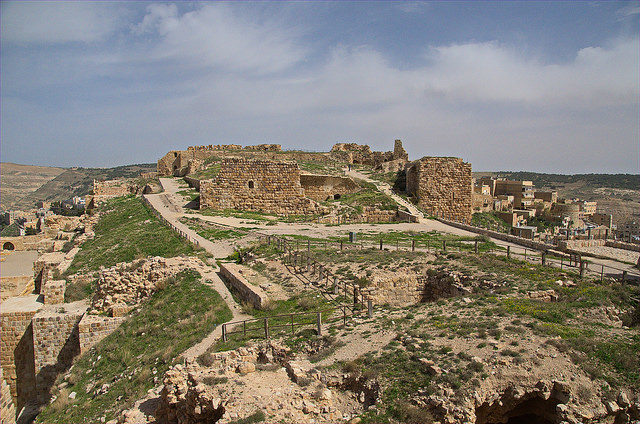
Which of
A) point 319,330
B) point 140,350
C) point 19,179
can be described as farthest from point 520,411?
point 19,179

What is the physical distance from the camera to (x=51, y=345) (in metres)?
12.5

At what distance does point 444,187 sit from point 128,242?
2058 cm

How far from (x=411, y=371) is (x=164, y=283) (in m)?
9.05

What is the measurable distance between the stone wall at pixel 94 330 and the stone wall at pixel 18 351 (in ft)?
10.8

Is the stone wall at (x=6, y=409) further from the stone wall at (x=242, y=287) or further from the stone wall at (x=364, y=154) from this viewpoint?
the stone wall at (x=364, y=154)

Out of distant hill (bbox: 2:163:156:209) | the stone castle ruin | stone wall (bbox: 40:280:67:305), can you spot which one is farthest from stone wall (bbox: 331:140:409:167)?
distant hill (bbox: 2:163:156:209)

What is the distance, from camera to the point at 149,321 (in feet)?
37.0

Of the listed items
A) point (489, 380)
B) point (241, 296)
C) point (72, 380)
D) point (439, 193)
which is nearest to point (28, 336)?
point (72, 380)

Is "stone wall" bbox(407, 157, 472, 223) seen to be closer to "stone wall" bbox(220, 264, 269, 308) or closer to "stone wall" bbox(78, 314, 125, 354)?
"stone wall" bbox(220, 264, 269, 308)

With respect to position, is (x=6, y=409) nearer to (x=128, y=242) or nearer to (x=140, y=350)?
(x=140, y=350)

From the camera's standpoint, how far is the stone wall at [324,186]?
93.4ft

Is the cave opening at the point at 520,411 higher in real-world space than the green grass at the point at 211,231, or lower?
lower

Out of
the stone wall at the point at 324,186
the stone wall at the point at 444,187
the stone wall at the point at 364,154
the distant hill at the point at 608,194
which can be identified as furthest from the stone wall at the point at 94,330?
the distant hill at the point at 608,194

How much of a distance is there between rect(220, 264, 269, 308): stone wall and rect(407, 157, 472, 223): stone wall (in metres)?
18.1
